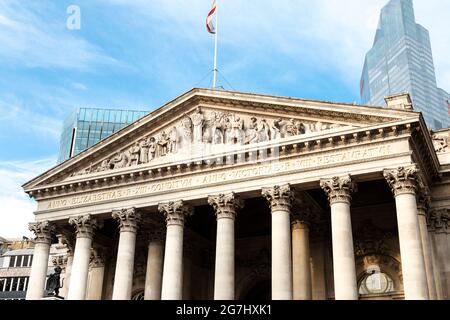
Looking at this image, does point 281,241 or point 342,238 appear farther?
point 281,241

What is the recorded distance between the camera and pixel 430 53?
5960 inches

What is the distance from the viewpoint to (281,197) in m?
26.5

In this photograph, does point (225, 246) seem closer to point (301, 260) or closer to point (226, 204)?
point (226, 204)

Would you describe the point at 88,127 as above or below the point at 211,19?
above

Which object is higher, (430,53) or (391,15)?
(391,15)

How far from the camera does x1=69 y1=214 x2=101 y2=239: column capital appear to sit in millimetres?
31000

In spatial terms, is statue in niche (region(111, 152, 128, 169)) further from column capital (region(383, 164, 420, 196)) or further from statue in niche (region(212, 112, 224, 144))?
column capital (region(383, 164, 420, 196))

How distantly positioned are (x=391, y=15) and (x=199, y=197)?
474 feet

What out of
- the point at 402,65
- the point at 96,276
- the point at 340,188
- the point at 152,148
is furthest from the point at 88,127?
the point at 402,65

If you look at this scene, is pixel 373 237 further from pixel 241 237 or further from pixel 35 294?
pixel 35 294

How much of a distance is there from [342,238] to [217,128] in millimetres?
9184

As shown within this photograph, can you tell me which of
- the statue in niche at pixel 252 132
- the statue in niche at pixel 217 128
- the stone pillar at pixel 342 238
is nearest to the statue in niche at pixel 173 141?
the statue in niche at pixel 217 128

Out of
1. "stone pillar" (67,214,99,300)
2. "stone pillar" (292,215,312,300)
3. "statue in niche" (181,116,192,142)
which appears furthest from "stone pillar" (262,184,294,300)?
"stone pillar" (67,214,99,300)
